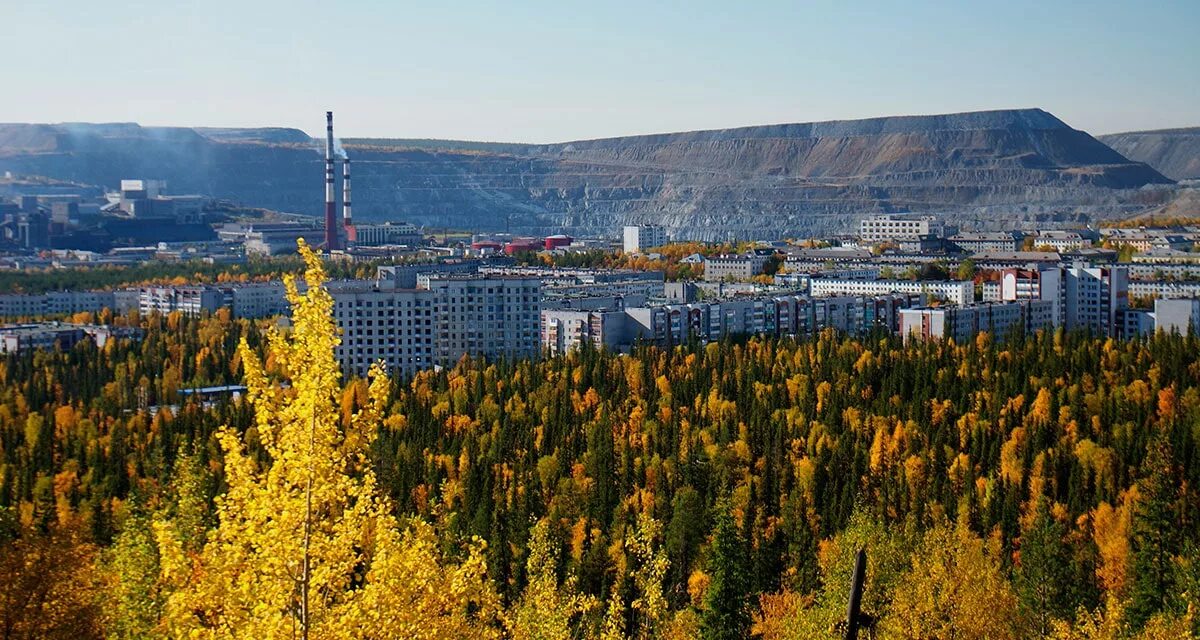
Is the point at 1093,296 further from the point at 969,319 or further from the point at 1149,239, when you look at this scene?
the point at 1149,239

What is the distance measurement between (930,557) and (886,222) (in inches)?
3110

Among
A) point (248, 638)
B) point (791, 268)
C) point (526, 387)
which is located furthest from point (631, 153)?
point (248, 638)

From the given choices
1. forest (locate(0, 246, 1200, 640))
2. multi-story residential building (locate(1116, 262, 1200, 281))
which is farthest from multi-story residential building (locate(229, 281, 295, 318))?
multi-story residential building (locate(1116, 262, 1200, 281))

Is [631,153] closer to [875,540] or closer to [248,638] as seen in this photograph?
[875,540]

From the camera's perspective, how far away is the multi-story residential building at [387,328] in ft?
144

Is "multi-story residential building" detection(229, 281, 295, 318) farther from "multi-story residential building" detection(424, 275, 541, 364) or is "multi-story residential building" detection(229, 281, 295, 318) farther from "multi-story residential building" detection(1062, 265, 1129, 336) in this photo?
"multi-story residential building" detection(1062, 265, 1129, 336)

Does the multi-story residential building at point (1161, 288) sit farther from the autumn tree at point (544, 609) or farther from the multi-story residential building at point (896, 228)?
the autumn tree at point (544, 609)

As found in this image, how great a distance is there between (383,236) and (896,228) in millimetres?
30467

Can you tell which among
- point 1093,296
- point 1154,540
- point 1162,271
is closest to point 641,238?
point 1162,271

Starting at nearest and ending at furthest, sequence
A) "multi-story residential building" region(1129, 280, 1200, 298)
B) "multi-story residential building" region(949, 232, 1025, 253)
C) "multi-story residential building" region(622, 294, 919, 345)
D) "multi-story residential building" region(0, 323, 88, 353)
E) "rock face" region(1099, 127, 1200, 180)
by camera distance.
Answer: "multi-story residential building" region(0, 323, 88, 353) < "multi-story residential building" region(622, 294, 919, 345) < "multi-story residential building" region(1129, 280, 1200, 298) < "multi-story residential building" region(949, 232, 1025, 253) < "rock face" region(1099, 127, 1200, 180)

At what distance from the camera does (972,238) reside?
84.1 meters

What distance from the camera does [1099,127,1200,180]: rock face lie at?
5802 inches

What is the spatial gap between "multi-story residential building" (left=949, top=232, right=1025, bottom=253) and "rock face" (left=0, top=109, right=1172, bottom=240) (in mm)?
24459

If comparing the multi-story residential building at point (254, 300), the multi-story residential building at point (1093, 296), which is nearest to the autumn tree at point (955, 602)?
the multi-story residential building at point (1093, 296)
